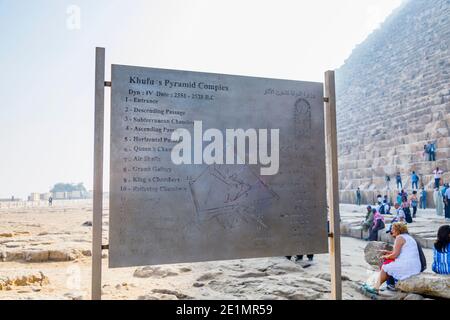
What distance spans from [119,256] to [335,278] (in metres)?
2.09

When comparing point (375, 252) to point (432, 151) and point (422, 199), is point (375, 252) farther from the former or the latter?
point (432, 151)

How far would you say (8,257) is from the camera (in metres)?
8.38

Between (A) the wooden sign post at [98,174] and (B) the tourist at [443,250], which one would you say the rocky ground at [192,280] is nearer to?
(B) the tourist at [443,250]

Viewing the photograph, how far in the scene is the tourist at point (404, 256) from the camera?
4547 mm

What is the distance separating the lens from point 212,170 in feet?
10.2

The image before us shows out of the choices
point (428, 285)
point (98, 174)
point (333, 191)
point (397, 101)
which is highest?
point (397, 101)

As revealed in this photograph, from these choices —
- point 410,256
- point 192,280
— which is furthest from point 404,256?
point 192,280

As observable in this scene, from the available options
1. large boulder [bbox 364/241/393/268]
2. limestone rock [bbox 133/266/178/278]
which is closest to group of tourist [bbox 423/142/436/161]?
large boulder [bbox 364/241/393/268]

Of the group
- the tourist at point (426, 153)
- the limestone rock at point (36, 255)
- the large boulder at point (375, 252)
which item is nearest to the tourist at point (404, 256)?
the large boulder at point (375, 252)

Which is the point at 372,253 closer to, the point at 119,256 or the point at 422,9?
the point at 119,256

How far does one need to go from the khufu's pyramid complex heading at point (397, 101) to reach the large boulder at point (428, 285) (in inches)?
588

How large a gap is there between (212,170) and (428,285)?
3.27 meters

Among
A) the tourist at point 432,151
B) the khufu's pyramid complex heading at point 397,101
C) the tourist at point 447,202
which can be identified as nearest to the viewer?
the tourist at point 447,202

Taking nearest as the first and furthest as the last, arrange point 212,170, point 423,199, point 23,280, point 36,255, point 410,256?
point 212,170 < point 410,256 < point 23,280 < point 36,255 < point 423,199
